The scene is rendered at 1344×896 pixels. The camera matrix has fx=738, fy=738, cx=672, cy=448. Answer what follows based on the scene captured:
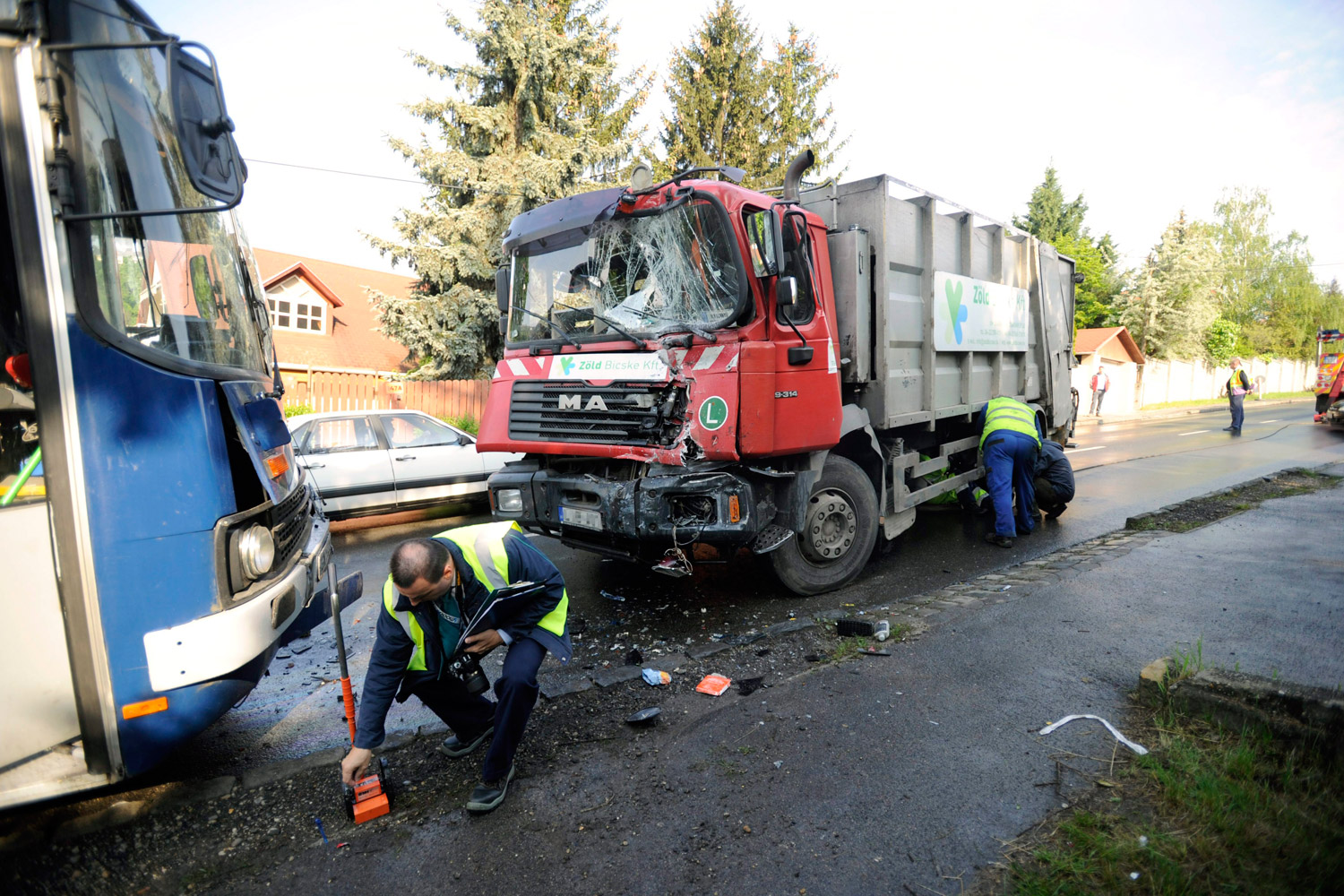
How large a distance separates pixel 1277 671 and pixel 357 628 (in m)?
5.32

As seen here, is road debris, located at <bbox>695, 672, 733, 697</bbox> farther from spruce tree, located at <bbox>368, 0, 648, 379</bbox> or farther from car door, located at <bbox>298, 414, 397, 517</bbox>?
spruce tree, located at <bbox>368, 0, 648, 379</bbox>

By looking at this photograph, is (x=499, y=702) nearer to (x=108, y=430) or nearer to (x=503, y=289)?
(x=108, y=430)

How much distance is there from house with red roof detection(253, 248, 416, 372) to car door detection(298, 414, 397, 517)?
51.0ft

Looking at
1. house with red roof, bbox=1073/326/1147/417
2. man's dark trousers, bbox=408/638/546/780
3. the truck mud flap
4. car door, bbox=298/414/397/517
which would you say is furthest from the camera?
house with red roof, bbox=1073/326/1147/417

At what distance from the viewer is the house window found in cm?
2433

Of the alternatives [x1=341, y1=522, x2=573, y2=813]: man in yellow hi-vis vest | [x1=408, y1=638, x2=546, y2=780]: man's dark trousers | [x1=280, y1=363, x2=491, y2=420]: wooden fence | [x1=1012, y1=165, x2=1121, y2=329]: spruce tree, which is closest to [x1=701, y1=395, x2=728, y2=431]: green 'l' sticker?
[x1=341, y1=522, x2=573, y2=813]: man in yellow hi-vis vest

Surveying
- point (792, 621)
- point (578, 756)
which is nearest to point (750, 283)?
point (792, 621)

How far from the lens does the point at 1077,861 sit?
7.58ft

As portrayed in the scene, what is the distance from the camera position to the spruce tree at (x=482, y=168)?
624 inches

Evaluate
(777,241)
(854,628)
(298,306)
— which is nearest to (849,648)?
(854,628)

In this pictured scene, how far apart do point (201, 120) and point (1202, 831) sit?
4.08 meters

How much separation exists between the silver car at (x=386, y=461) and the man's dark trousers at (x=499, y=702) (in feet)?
15.1

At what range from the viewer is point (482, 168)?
1600 centimetres

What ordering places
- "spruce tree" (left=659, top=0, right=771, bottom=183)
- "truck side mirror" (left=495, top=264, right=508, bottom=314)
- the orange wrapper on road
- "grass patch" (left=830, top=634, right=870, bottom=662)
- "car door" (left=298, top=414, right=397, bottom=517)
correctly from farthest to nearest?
"spruce tree" (left=659, top=0, right=771, bottom=183) < "car door" (left=298, top=414, right=397, bottom=517) < "truck side mirror" (left=495, top=264, right=508, bottom=314) < "grass patch" (left=830, top=634, right=870, bottom=662) < the orange wrapper on road
